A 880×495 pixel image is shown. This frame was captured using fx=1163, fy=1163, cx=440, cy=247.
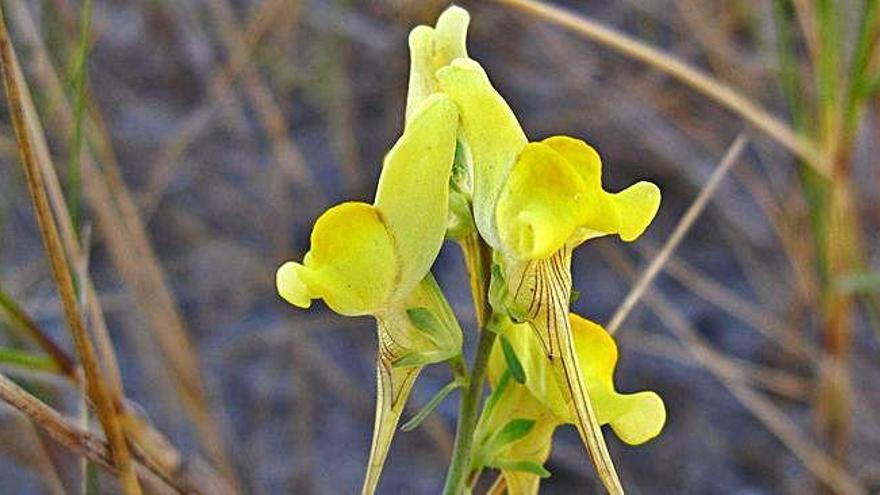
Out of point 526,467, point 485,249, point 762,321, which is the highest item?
point 485,249

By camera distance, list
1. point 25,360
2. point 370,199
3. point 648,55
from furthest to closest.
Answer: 1. point 370,199
2. point 648,55
3. point 25,360

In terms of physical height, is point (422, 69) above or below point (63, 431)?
above

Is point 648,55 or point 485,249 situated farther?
point 648,55

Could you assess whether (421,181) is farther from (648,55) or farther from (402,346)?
(648,55)

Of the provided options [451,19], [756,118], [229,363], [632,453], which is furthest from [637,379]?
[451,19]

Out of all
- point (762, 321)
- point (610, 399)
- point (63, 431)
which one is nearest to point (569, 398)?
point (610, 399)

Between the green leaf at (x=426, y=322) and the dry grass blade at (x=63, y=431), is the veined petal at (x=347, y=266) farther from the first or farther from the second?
the dry grass blade at (x=63, y=431)

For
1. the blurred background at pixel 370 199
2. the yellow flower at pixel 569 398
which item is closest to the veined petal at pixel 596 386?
the yellow flower at pixel 569 398
